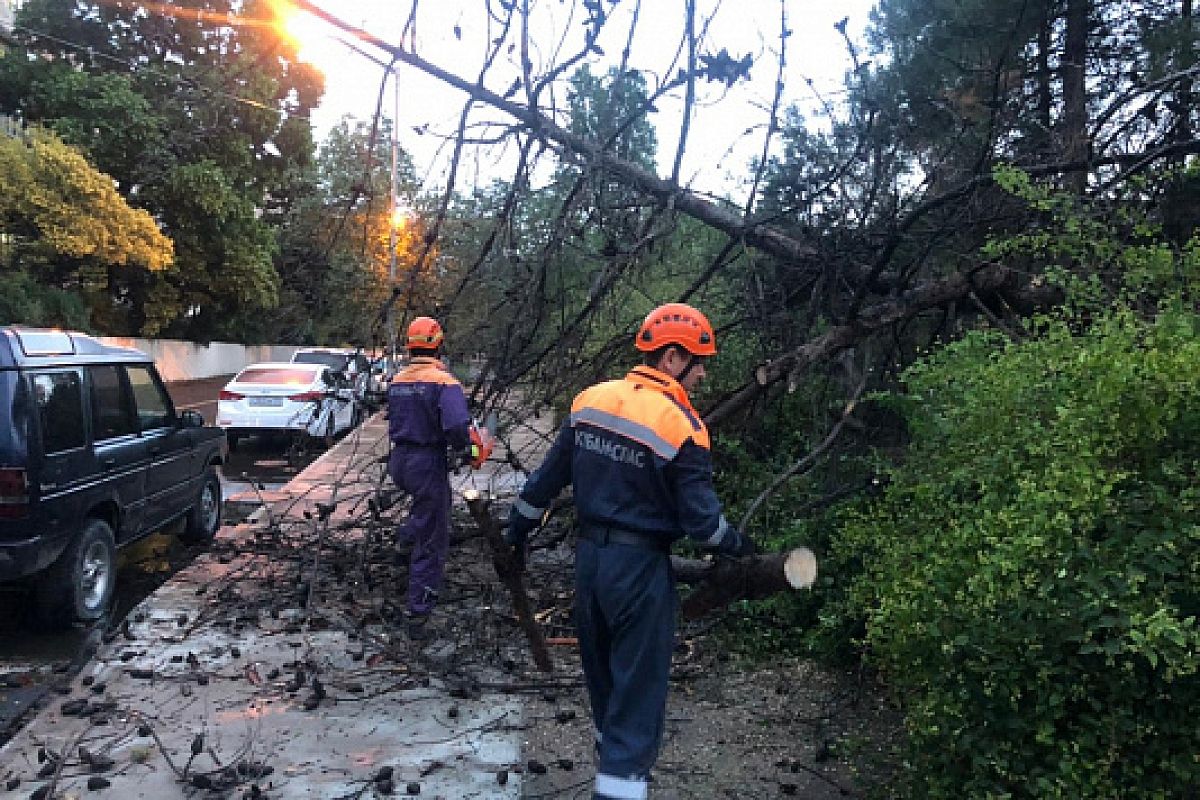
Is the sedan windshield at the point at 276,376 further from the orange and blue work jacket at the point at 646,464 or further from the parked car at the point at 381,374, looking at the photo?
the orange and blue work jacket at the point at 646,464

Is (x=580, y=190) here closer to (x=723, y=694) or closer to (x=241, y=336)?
(x=723, y=694)

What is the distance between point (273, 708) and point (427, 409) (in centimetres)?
201

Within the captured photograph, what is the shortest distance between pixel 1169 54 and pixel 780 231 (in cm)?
300

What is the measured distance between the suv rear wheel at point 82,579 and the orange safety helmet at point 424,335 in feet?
7.80

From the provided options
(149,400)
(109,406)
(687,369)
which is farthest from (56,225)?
(687,369)

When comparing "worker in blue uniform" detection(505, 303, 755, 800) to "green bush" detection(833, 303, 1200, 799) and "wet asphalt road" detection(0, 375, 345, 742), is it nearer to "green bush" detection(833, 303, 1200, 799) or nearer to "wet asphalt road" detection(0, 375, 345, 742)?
"green bush" detection(833, 303, 1200, 799)

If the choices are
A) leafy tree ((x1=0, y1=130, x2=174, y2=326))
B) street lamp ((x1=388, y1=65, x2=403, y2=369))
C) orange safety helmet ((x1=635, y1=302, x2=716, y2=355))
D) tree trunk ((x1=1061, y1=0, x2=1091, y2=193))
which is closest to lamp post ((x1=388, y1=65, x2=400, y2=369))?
street lamp ((x1=388, y1=65, x2=403, y2=369))

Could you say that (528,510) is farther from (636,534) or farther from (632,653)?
(632,653)

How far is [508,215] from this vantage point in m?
5.75

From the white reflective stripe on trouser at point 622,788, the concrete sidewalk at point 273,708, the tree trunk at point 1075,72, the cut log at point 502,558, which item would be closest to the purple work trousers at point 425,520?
the concrete sidewalk at point 273,708

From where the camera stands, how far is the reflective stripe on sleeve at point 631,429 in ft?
10.3

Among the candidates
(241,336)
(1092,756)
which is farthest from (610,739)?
(241,336)

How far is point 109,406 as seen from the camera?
21.3 feet

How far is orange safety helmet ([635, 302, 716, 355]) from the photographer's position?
11.2ft
